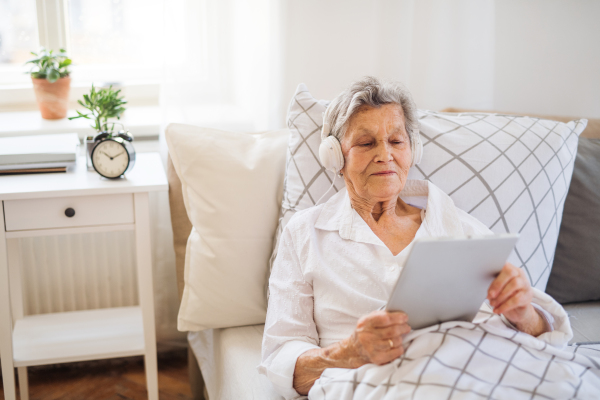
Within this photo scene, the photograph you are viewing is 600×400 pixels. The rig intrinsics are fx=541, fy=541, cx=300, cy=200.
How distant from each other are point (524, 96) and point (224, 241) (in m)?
1.35

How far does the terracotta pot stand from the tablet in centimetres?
143

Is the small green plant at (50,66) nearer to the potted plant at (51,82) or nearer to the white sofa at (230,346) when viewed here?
the potted plant at (51,82)

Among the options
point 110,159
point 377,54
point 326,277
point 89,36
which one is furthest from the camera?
point 89,36

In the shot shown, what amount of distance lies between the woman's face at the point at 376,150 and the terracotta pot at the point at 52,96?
3.66 ft

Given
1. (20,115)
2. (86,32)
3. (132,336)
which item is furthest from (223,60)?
(132,336)

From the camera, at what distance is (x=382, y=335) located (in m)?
0.92

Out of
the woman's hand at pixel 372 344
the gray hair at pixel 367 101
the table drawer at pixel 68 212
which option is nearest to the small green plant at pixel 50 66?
the table drawer at pixel 68 212

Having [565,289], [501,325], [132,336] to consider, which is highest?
[501,325]

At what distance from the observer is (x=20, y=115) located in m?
1.91

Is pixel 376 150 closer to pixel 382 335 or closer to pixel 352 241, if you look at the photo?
pixel 352 241

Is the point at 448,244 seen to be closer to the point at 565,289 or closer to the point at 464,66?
the point at 565,289

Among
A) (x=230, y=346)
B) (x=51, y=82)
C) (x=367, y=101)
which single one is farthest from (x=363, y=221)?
(x=51, y=82)

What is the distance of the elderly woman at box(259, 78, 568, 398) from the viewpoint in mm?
1097

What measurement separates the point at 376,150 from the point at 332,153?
97 millimetres
